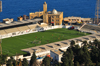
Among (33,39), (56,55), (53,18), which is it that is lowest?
(33,39)

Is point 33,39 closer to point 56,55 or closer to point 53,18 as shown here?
point 56,55

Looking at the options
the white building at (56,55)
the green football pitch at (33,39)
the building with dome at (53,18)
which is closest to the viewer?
the white building at (56,55)

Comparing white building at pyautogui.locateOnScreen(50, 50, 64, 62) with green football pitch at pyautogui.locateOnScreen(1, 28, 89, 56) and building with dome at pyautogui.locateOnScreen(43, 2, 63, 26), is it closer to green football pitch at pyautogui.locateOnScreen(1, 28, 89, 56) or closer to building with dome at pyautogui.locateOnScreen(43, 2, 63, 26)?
green football pitch at pyautogui.locateOnScreen(1, 28, 89, 56)

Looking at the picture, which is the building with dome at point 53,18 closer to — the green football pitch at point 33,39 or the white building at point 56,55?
the green football pitch at point 33,39

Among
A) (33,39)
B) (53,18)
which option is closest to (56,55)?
(33,39)

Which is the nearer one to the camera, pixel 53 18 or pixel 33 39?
pixel 33 39

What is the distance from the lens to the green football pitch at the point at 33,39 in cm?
8594

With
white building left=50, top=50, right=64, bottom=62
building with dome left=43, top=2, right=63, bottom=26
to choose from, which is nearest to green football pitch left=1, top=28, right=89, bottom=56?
building with dome left=43, top=2, right=63, bottom=26

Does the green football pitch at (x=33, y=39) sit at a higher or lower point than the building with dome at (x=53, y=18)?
lower

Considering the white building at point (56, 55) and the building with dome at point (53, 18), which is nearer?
the white building at point (56, 55)

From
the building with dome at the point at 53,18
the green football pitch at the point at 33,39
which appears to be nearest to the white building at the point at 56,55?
the green football pitch at the point at 33,39

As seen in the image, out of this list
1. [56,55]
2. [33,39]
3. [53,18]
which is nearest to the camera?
[56,55]

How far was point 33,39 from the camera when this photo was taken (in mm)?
98000

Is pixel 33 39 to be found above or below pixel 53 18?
below
